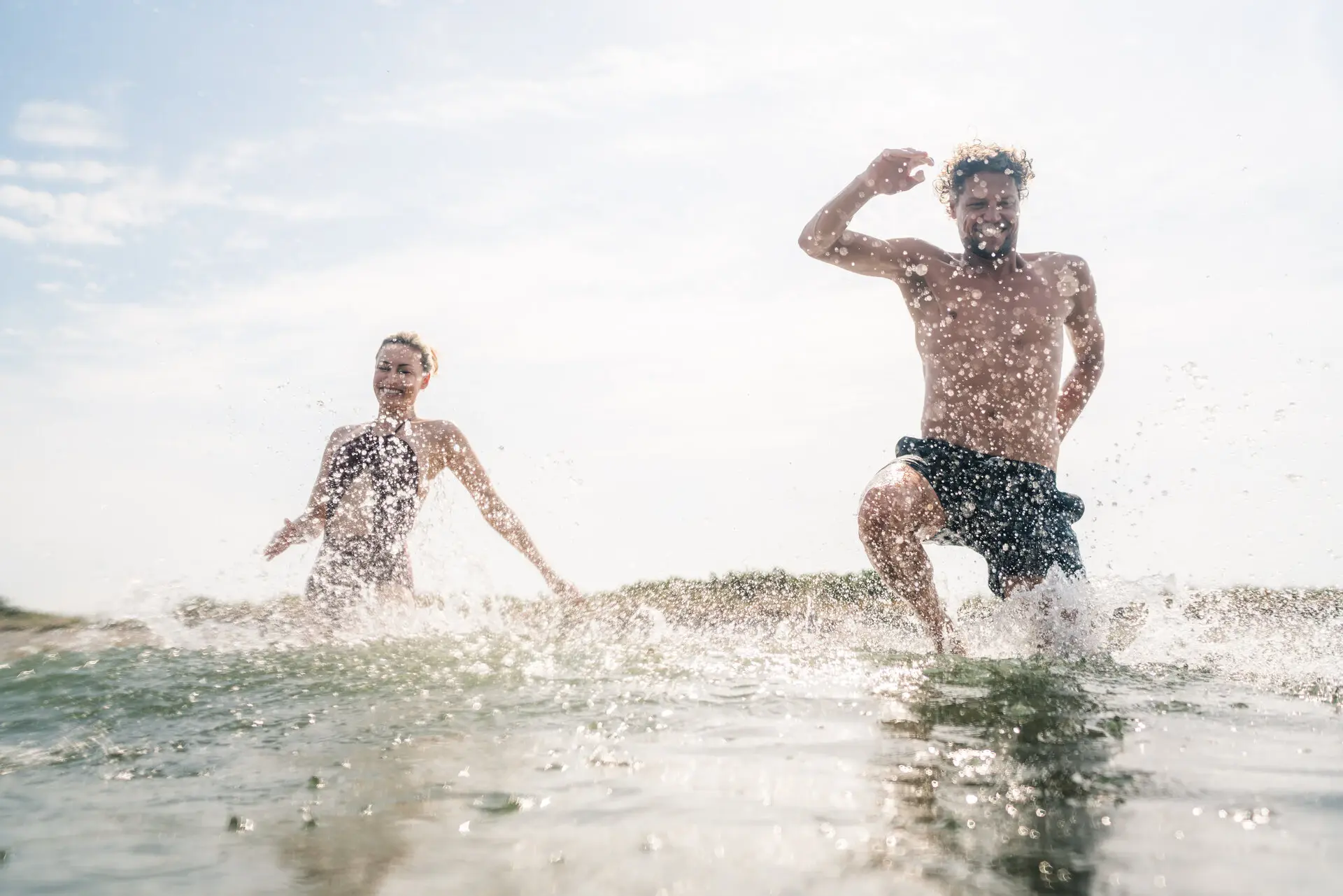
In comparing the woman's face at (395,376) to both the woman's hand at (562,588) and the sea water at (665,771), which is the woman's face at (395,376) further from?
the sea water at (665,771)

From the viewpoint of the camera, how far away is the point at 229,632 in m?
4.70

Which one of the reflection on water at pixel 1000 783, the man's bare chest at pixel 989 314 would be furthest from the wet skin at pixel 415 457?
the reflection on water at pixel 1000 783

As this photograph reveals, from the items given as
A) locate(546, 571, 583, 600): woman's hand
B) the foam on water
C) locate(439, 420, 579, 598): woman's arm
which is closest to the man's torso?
the foam on water

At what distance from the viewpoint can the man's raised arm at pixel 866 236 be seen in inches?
173

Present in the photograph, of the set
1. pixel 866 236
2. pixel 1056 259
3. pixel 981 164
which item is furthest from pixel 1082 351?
pixel 866 236

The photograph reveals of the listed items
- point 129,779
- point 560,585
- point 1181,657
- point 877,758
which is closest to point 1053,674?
point 1181,657

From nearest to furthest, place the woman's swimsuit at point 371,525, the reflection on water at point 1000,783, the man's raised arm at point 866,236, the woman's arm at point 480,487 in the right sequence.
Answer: the reflection on water at point 1000,783
the man's raised arm at point 866,236
the woman's swimsuit at point 371,525
the woman's arm at point 480,487

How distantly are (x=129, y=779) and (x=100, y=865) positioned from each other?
0.61 meters

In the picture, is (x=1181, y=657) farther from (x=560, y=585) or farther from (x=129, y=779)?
(x=129, y=779)

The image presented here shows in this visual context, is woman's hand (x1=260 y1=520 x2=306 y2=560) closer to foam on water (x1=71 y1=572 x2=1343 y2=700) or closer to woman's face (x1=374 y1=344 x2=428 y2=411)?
foam on water (x1=71 y1=572 x2=1343 y2=700)

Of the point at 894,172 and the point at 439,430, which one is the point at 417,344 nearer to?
the point at 439,430

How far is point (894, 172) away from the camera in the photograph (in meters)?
4.39

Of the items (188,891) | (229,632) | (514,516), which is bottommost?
(188,891)

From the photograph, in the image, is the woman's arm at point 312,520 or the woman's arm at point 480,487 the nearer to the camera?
the woman's arm at point 312,520
